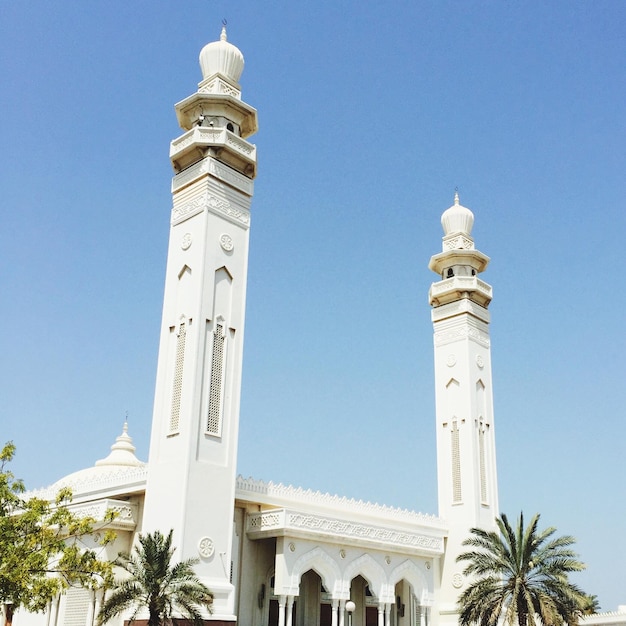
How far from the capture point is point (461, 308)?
118ft

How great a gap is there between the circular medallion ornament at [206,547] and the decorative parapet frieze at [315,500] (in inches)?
92.0

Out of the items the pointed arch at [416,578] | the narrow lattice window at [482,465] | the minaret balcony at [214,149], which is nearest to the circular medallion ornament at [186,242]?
the minaret balcony at [214,149]

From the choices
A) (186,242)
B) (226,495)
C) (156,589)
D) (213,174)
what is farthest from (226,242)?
(156,589)

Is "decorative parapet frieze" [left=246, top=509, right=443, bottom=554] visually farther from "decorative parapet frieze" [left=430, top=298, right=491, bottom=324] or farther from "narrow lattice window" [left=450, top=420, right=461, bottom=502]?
"decorative parapet frieze" [left=430, top=298, right=491, bottom=324]

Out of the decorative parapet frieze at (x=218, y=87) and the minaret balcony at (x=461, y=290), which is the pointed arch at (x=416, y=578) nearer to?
the minaret balcony at (x=461, y=290)

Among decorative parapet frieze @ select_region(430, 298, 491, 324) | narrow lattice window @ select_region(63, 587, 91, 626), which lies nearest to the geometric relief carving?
narrow lattice window @ select_region(63, 587, 91, 626)

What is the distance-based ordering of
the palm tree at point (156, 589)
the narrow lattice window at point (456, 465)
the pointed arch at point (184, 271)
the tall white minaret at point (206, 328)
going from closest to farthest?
the palm tree at point (156, 589) → the tall white minaret at point (206, 328) → the pointed arch at point (184, 271) → the narrow lattice window at point (456, 465)

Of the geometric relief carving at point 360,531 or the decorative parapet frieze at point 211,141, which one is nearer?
the geometric relief carving at point 360,531

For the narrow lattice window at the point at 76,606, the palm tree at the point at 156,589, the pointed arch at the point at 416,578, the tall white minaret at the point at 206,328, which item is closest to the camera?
the palm tree at the point at 156,589

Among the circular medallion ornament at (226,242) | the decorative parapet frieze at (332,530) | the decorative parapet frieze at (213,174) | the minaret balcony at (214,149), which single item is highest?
the minaret balcony at (214,149)

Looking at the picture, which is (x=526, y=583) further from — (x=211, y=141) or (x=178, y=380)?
(x=211, y=141)

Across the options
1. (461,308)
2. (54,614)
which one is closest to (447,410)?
(461,308)

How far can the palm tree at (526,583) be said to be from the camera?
76.5ft

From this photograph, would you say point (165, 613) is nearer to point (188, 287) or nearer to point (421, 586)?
point (188, 287)
